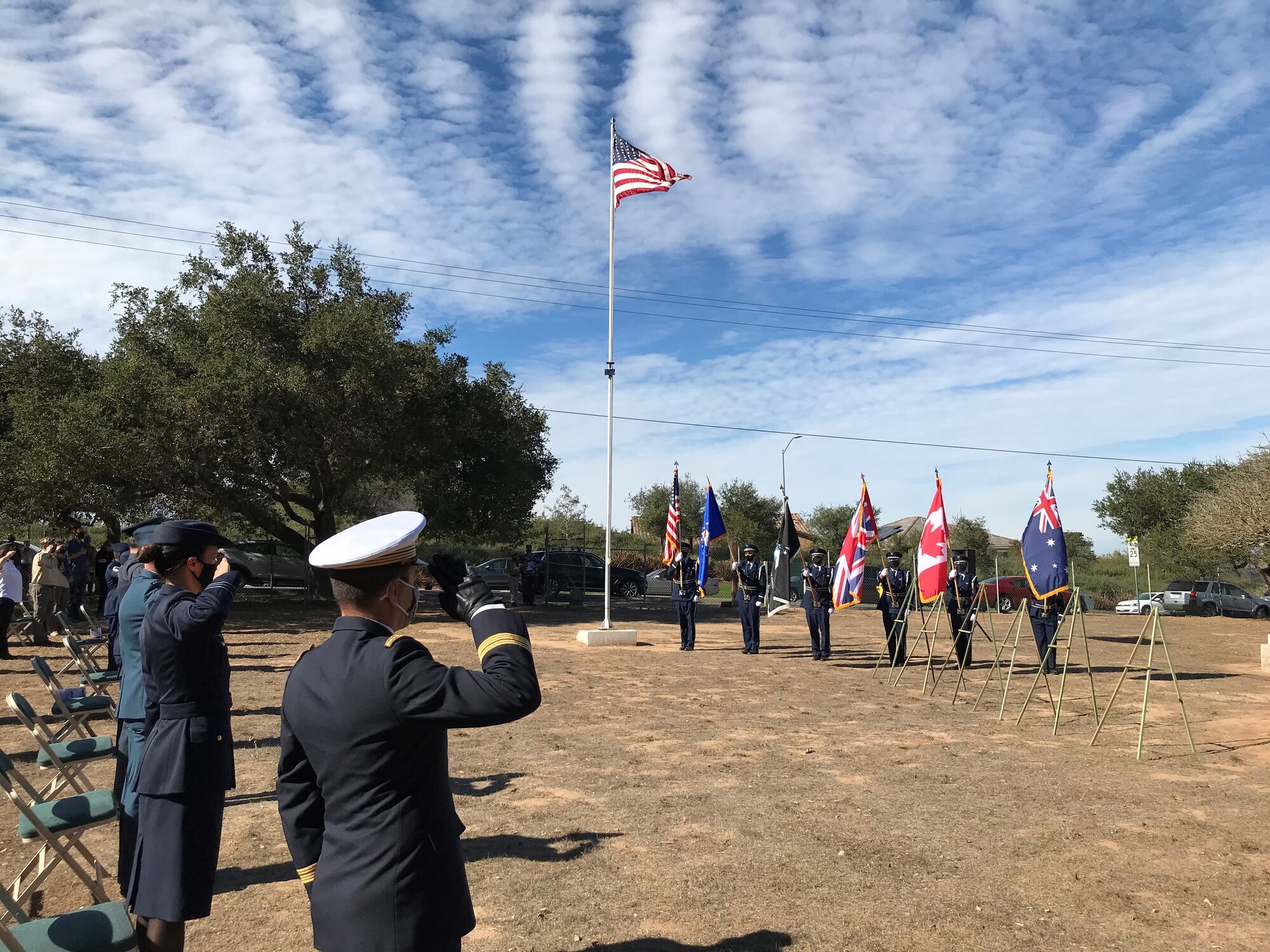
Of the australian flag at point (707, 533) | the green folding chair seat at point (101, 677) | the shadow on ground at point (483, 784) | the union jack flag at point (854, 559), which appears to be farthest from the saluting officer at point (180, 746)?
the australian flag at point (707, 533)

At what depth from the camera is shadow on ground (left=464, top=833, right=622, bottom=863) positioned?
5.52 m

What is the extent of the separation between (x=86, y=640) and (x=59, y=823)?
11003mm

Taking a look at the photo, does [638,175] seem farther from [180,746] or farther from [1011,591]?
[1011,591]

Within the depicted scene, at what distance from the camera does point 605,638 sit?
1723cm

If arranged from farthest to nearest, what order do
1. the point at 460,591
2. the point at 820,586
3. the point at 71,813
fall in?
1. the point at 820,586
2. the point at 71,813
3. the point at 460,591

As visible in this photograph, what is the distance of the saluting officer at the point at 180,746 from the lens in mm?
3324

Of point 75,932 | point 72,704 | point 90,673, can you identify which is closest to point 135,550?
point 72,704

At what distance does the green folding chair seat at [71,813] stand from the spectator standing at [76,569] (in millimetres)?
15510

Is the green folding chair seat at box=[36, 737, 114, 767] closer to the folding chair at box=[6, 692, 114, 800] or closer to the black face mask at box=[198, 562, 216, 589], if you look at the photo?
the folding chair at box=[6, 692, 114, 800]

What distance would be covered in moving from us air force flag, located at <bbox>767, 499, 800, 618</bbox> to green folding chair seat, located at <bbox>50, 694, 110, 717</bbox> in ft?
64.6

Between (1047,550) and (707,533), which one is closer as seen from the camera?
(1047,550)

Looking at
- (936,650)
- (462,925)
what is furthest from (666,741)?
(936,650)

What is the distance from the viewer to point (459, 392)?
23.7 m

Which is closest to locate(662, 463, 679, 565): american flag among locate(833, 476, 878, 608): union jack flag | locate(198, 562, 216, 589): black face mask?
locate(833, 476, 878, 608): union jack flag
